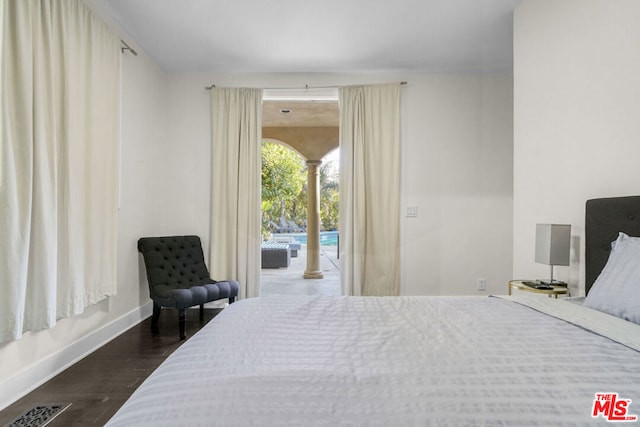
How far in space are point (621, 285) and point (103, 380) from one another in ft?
9.37

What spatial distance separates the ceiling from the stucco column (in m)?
1.76

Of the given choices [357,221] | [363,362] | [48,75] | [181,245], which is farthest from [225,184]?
[363,362]

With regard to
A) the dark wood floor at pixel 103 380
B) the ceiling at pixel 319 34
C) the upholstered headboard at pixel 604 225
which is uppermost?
the ceiling at pixel 319 34

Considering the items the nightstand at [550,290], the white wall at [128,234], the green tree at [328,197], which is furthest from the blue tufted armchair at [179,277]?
the nightstand at [550,290]

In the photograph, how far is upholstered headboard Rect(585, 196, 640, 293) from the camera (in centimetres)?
178

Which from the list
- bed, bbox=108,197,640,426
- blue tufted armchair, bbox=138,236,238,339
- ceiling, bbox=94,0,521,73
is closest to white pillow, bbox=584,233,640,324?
bed, bbox=108,197,640,426

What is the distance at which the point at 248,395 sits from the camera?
821mm

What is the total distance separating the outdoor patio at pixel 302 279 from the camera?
16.3 ft

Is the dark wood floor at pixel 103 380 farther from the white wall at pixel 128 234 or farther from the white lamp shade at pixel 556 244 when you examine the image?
the white lamp shade at pixel 556 244

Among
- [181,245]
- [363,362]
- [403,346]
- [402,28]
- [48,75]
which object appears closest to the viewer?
[363,362]

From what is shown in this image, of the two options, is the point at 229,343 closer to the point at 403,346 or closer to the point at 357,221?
the point at 403,346

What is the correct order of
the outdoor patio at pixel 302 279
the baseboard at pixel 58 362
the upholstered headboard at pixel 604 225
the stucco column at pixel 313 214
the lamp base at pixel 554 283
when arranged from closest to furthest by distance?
1. the upholstered headboard at pixel 604 225
2. the baseboard at pixel 58 362
3. the lamp base at pixel 554 283
4. the outdoor patio at pixel 302 279
5. the stucco column at pixel 313 214

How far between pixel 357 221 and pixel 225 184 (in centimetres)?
154

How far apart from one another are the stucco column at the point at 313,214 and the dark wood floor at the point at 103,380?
263 centimetres
